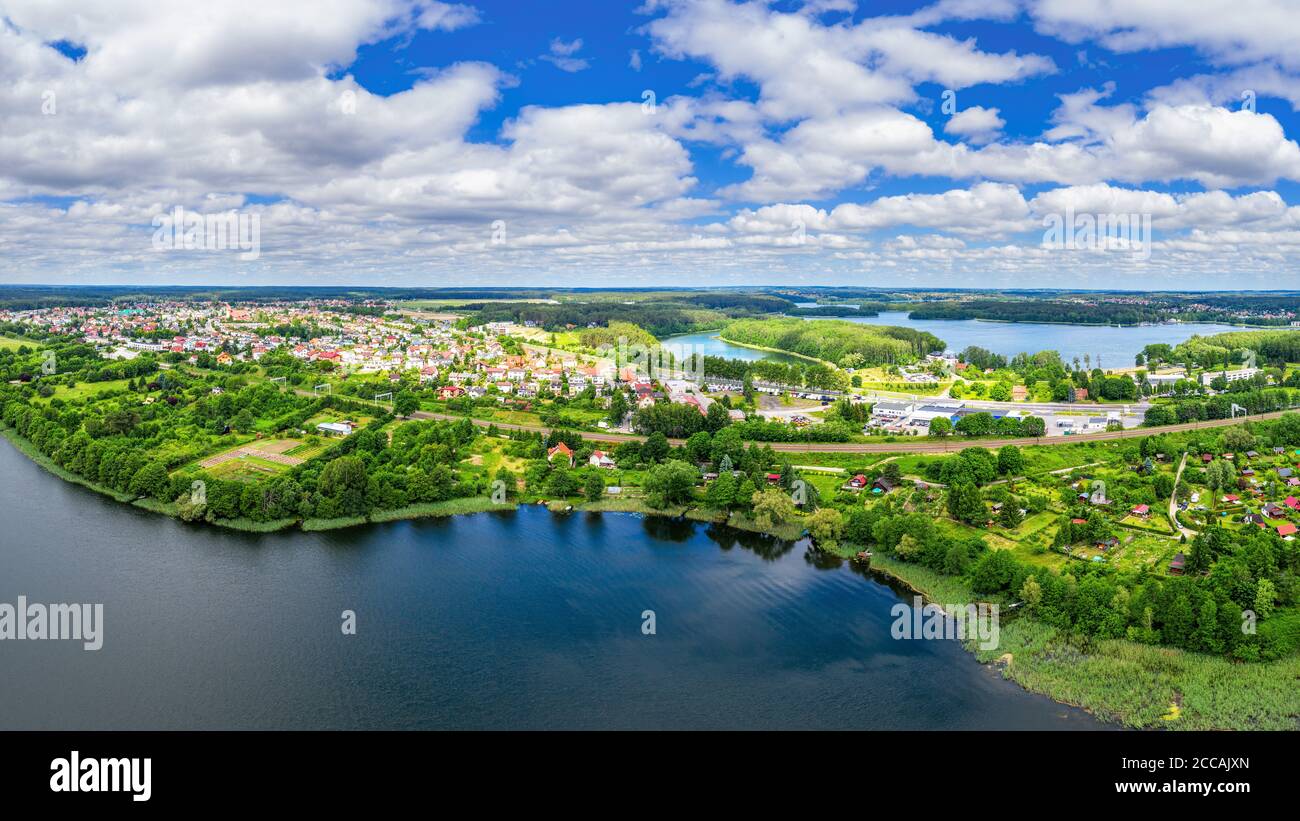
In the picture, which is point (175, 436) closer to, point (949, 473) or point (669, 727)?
point (669, 727)

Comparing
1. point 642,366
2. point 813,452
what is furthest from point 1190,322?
point 813,452

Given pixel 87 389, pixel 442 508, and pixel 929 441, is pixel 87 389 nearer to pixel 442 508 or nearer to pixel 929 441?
pixel 442 508

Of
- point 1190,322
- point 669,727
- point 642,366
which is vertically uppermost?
point 1190,322

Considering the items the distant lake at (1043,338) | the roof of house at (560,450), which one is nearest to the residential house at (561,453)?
the roof of house at (560,450)

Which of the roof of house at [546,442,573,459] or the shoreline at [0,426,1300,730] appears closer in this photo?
the shoreline at [0,426,1300,730]

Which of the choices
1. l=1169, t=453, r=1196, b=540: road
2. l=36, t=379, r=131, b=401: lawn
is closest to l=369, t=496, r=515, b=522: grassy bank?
l=1169, t=453, r=1196, b=540: road

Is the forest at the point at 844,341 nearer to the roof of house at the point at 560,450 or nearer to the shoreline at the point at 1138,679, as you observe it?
the roof of house at the point at 560,450

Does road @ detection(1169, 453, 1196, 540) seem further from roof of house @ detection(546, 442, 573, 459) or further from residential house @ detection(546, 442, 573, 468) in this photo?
roof of house @ detection(546, 442, 573, 459)
